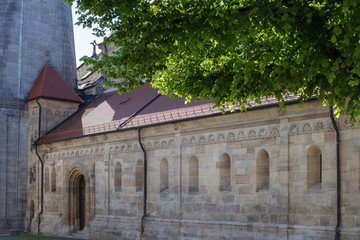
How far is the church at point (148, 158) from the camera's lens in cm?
1672

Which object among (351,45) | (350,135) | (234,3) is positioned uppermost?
(234,3)

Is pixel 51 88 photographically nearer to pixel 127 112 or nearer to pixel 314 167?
pixel 127 112

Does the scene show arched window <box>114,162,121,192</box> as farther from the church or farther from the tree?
the tree

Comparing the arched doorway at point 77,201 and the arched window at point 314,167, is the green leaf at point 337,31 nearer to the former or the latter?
the arched window at point 314,167

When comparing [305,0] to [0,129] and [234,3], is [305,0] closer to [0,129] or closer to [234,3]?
[234,3]

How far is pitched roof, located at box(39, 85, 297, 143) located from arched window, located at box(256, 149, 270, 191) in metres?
1.73

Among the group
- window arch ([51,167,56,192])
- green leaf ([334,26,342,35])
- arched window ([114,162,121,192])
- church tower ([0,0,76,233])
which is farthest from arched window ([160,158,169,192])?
green leaf ([334,26,342,35])

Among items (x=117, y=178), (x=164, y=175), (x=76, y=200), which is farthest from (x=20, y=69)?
(x=164, y=175)

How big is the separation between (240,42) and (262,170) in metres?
8.03

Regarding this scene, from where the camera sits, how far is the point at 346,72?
9.59m

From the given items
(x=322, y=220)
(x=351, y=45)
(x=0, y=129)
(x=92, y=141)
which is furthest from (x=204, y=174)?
(x=0, y=129)

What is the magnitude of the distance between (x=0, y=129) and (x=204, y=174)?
16269 mm

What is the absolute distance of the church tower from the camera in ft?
107

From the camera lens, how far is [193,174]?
2184cm
